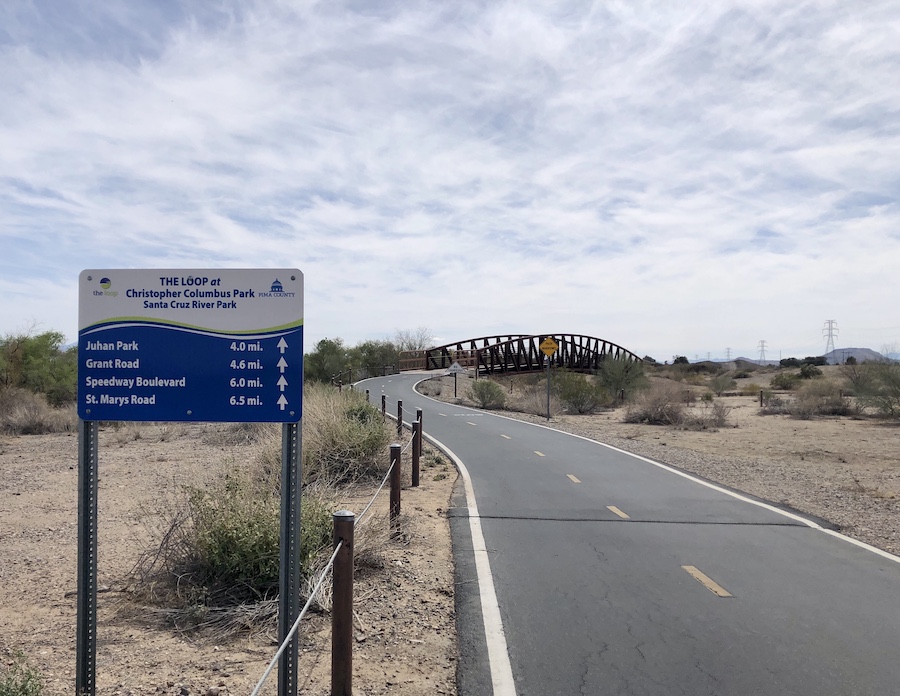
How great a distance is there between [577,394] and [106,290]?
32244mm

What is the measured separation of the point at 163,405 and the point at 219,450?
557 inches

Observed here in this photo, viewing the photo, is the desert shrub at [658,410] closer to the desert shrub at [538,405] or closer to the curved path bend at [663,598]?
the desert shrub at [538,405]

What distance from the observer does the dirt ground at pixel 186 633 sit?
4.50m

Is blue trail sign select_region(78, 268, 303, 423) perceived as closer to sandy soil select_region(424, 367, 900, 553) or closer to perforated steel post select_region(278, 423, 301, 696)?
perforated steel post select_region(278, 423, 301, 696)

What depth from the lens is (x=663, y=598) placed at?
6.12 meters

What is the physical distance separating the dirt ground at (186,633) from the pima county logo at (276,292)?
91.3 inches

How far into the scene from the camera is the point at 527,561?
7258mm

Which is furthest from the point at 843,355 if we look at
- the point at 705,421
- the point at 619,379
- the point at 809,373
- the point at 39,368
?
the point at 39,368

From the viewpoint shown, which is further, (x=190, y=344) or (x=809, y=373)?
(x=809, y=373)

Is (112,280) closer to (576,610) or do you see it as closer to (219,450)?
(576,610)

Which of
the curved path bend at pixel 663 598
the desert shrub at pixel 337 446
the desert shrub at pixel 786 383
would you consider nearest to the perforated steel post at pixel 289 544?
the curved path bend at pixel 663 598

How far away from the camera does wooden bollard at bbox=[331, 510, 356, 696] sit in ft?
13.2

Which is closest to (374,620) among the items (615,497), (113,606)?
(113,606)

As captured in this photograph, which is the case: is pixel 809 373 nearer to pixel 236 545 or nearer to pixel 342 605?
pixel 236 545
